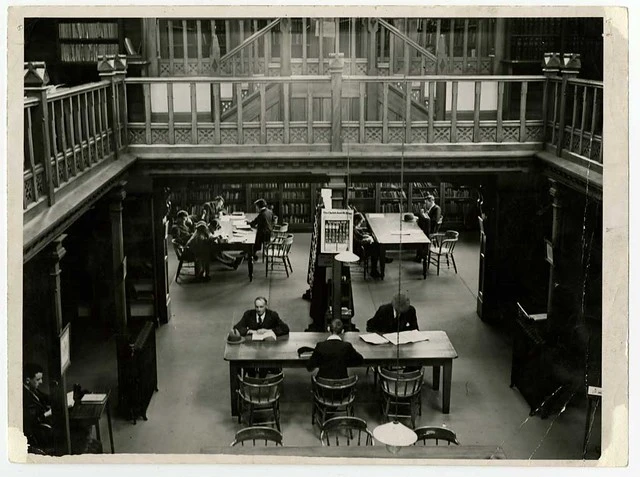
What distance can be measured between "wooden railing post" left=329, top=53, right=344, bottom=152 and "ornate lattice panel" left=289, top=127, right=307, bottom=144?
0.34 metres

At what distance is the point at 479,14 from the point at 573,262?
6.06 m

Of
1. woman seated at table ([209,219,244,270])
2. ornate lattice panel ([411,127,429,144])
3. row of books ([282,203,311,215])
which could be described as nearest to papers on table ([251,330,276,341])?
ornate lattice panel ([411,127,429,144])

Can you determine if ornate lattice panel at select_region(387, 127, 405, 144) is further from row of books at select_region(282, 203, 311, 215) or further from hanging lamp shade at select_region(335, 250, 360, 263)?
row of books at select_region(282, 203, 311, 215)

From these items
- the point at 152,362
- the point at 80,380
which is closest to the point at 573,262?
the point at 152,362

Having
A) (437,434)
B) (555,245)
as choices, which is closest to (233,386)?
(437,434)

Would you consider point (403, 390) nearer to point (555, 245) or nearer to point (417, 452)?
point (417, 452)

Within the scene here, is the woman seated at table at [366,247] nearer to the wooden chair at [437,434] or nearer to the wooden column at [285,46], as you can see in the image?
the wooden column at [285,46]

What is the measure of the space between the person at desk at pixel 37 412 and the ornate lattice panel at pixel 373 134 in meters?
4.69

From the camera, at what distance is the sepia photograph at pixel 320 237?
6.31 meters

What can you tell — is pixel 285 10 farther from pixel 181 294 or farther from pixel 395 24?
pixel 181 294

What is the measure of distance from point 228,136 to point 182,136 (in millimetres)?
561

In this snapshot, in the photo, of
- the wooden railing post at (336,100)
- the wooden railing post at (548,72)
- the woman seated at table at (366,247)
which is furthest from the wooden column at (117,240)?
the woman seated at table at (366,247)

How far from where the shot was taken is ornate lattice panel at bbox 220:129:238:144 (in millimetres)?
9922

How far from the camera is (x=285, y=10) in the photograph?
5.21 m
